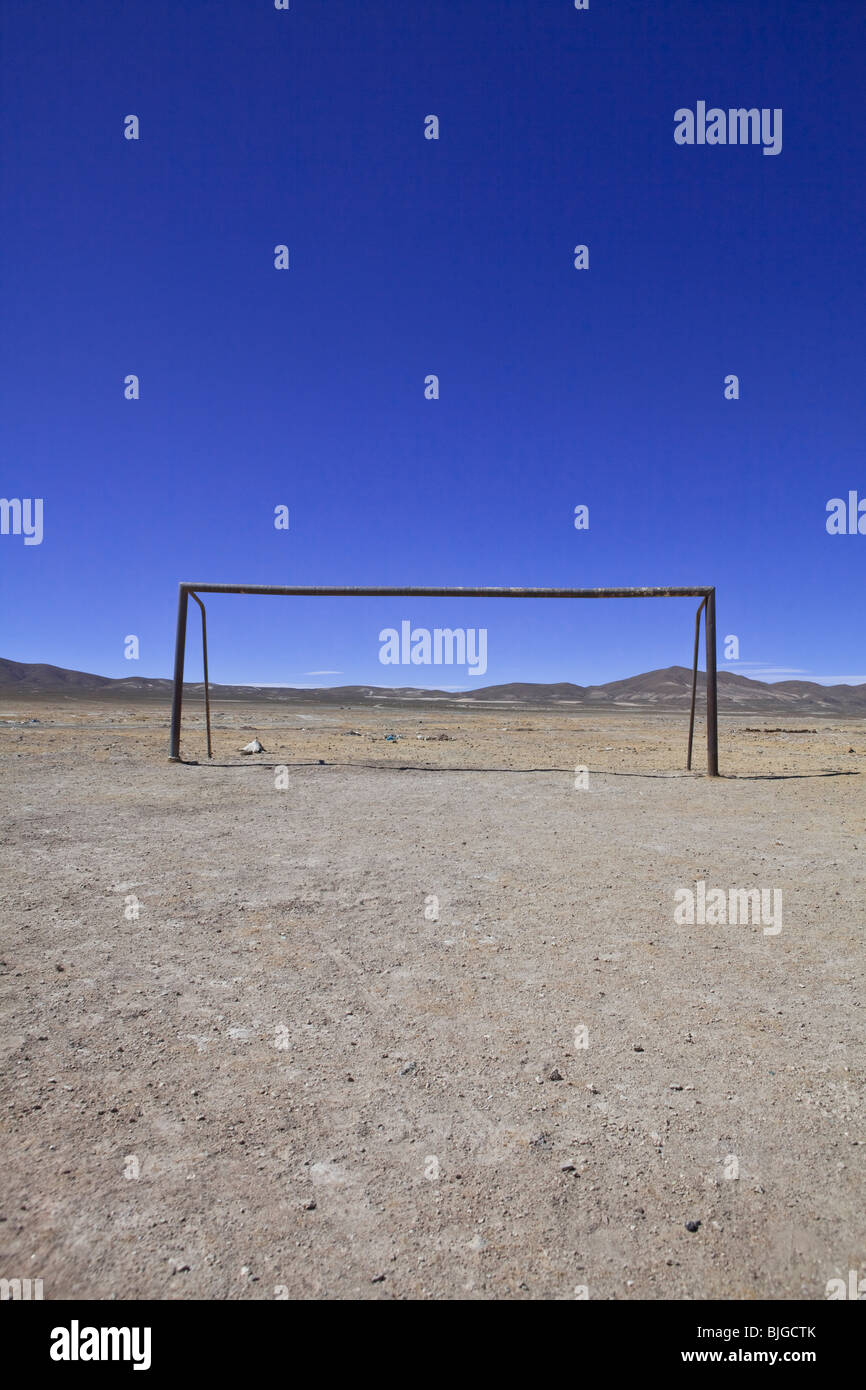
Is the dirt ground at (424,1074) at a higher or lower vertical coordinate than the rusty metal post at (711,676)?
lower

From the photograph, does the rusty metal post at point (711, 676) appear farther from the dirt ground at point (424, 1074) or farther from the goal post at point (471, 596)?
the dirt ground at point (424, 1074)

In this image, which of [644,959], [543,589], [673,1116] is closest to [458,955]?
[644,959]

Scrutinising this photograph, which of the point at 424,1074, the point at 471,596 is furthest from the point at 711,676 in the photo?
the point at 424,1074

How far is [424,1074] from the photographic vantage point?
2615 mm

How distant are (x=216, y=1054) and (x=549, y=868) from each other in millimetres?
3329

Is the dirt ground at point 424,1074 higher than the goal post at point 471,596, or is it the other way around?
the goal post at point 471,596

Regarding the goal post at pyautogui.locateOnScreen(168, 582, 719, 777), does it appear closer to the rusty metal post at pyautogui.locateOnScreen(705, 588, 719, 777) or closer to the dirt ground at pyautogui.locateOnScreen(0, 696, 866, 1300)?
the rusty metal post at pyautogui.locateOnScreen(705, 588, 719, 777)

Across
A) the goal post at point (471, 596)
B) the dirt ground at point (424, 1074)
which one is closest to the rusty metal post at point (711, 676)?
the goal post at point (471, 596)

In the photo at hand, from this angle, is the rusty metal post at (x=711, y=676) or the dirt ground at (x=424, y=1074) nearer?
the dirt ground at (x=424, y=1074)

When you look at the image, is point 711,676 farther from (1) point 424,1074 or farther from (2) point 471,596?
(1) point 424,1074

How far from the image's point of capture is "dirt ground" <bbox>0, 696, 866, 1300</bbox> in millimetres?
1799

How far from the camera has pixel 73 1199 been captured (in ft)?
6.40

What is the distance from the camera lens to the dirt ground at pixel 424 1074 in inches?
70.8

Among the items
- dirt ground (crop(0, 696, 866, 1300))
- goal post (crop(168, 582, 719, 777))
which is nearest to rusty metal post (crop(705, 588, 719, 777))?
goal post (crop(168, 582, 719, 777))
